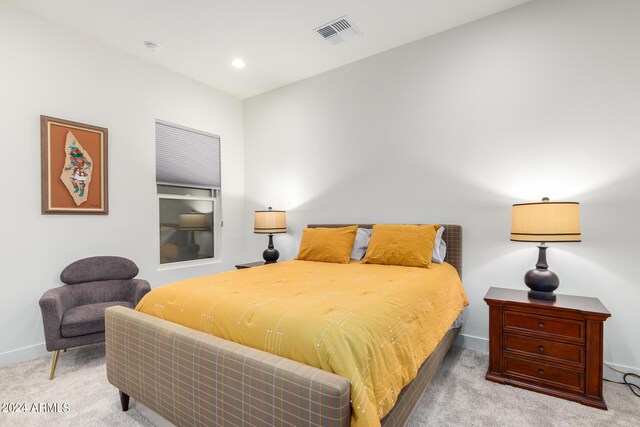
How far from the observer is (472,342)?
9.18ft

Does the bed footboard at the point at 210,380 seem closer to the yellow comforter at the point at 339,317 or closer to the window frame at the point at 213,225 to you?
the yellow comforter at the point at 339,317

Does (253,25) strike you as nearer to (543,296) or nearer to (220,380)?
(220,380)

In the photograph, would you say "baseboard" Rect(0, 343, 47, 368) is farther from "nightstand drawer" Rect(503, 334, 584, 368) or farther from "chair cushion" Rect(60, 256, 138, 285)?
"nightstand drawer" Rect(503, 334, 584, 368)

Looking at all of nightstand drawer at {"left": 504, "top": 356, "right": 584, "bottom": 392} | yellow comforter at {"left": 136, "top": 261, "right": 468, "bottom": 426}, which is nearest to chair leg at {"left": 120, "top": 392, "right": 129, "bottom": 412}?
yellow comforter at {"left": 136, "top": 261, "right": 468, "bottom": 426}

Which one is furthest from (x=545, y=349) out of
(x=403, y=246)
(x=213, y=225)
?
(x=213, y=225)

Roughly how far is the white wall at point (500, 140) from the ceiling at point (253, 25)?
0.22 meters

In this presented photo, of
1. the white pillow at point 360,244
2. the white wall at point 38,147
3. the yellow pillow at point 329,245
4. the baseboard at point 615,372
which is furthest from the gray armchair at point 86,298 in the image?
the baseboard at point 615,372

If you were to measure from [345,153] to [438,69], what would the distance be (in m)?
1.28

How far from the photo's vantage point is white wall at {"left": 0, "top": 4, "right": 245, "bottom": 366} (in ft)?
8.43

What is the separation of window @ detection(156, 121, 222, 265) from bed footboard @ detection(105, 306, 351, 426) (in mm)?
2055

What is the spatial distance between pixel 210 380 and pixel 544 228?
222 centimetres

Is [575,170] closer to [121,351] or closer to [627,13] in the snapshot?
[627,13]

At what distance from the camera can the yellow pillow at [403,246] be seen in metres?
2.62

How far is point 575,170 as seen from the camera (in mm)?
2398
